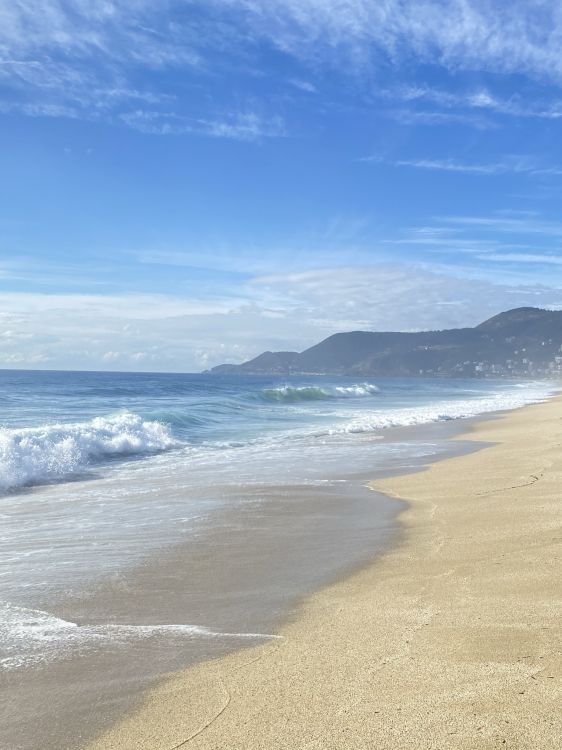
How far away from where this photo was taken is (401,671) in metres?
3.64

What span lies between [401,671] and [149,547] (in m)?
4.40

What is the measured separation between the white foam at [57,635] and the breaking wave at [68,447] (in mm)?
8124

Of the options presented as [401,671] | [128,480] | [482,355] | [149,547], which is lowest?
[128,480]

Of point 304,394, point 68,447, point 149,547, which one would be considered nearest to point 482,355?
point 304,394

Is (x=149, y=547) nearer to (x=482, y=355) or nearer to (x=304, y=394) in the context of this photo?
(x=304, y=394)

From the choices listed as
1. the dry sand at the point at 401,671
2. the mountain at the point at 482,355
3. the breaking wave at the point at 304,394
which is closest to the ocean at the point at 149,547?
the dry sand at the point at 401,671

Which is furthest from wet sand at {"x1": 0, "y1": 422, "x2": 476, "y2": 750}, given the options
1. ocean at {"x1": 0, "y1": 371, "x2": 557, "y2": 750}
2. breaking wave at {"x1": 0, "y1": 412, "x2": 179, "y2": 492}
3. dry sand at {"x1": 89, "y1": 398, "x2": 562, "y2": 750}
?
breaking wave at {"x1": 0, "y1": 412, "x2": 179, "y2": 492}

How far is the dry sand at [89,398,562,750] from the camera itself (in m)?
3.03

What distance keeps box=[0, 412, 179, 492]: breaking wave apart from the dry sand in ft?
31.6

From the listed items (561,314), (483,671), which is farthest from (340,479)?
(561,314)

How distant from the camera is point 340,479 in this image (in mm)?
12492

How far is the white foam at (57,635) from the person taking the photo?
14.3ft

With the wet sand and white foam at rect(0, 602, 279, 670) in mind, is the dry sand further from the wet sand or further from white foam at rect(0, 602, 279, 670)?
white foam at rect(0, 602, 279, 670)

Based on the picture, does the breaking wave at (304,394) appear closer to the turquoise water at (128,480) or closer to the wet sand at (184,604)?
the turquoise water at (128,480)
